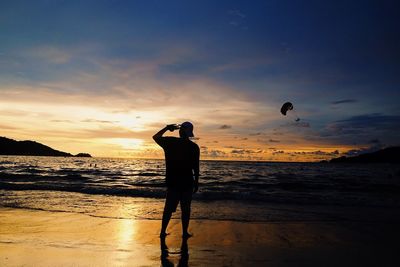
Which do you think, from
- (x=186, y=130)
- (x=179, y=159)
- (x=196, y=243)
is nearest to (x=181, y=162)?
(x=179, y=159)

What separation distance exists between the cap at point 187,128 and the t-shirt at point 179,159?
124 millimetres

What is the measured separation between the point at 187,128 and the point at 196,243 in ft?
7.10

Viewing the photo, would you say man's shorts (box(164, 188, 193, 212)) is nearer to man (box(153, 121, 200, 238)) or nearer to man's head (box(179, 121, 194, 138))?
man (box(153, 121, 200, 238))

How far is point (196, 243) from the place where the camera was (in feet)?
22.5

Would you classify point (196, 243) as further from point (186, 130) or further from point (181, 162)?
point (186, 130)

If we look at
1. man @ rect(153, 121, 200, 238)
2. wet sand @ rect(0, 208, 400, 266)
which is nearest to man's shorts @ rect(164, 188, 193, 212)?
man @ rect(153, 121, 200, 238)

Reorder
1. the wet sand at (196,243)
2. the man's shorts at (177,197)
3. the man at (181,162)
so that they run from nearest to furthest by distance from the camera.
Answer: the wet sand at (196,243), the man at (181,162), the man's shorts at (177,197)

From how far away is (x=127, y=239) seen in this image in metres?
7.04

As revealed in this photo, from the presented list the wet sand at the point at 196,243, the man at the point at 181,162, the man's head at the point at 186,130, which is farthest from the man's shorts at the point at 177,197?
the man's head at the point at 186,130

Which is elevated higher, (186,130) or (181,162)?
(186,130)

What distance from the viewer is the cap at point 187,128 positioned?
6.88 meters

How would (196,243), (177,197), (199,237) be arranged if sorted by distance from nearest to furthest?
(196,243) < (177,197) < (199,237)

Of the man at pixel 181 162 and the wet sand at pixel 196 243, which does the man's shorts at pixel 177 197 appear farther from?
the wet sand at pixel 196 243

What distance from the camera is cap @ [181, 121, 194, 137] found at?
6879mm
